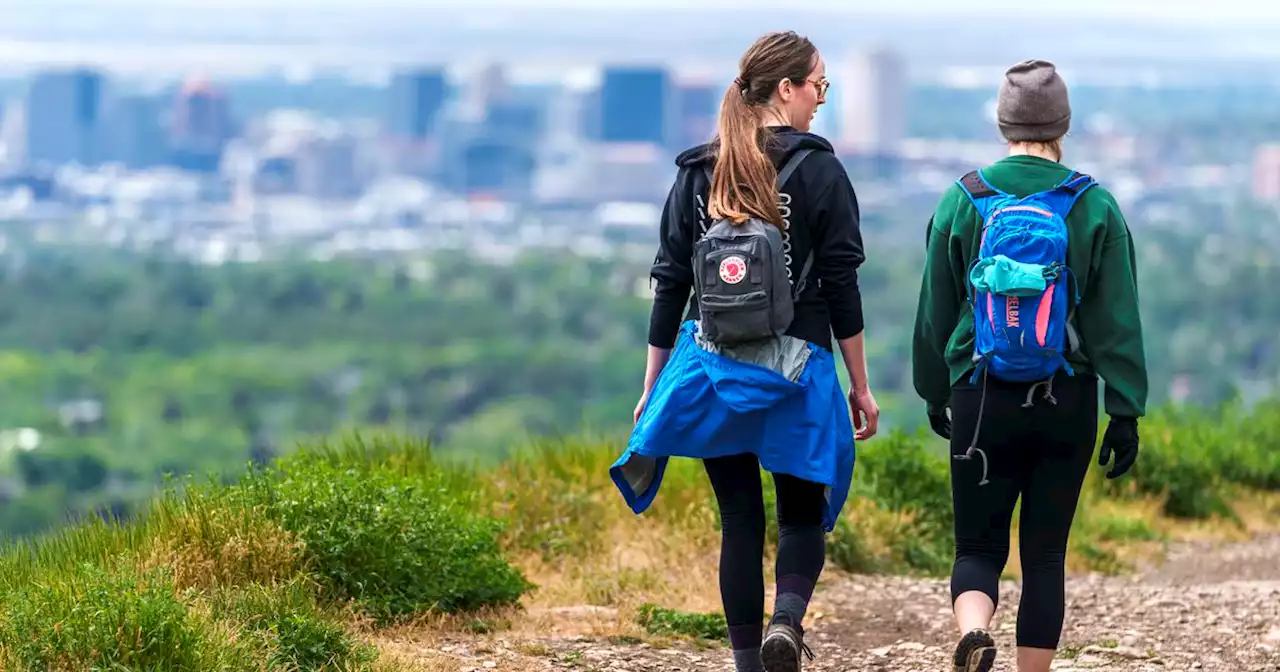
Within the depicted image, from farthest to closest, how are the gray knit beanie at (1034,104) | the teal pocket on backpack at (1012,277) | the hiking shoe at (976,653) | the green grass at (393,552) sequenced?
the green grass at (393,552), the gray knit beanie at (1034,104), the hiking shoe at (976,653), the teal pocket on backpack at (1012,277)

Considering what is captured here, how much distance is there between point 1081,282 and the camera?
4.47 metres

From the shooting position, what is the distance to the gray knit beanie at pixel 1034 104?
4598mm

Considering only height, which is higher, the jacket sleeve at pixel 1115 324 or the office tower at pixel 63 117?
the jacket sleeve at pixel 1115 324

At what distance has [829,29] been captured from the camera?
193625 mm

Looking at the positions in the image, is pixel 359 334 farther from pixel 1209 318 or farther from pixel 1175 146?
pixel 1175 146

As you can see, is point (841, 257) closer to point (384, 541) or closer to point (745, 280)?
point (745, 280)

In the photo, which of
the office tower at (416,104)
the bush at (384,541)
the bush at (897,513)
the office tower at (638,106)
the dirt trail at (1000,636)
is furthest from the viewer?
the office tower at (416,104)

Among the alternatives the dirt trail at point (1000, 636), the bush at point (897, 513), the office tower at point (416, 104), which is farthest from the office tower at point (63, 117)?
the dirt trail at point (1000, 636)

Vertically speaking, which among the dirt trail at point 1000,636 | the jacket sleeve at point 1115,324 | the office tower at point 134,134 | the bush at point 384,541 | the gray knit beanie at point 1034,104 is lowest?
the office tower at point 134,134

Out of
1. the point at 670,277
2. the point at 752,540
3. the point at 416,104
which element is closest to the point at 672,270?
the point at 670,277

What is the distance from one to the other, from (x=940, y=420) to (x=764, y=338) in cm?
58

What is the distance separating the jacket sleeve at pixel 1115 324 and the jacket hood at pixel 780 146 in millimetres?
713

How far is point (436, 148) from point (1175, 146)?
187 feet

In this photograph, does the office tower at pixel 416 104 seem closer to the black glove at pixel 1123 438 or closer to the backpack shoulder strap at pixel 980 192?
the backpack shoulder strap at pixel 980 192
